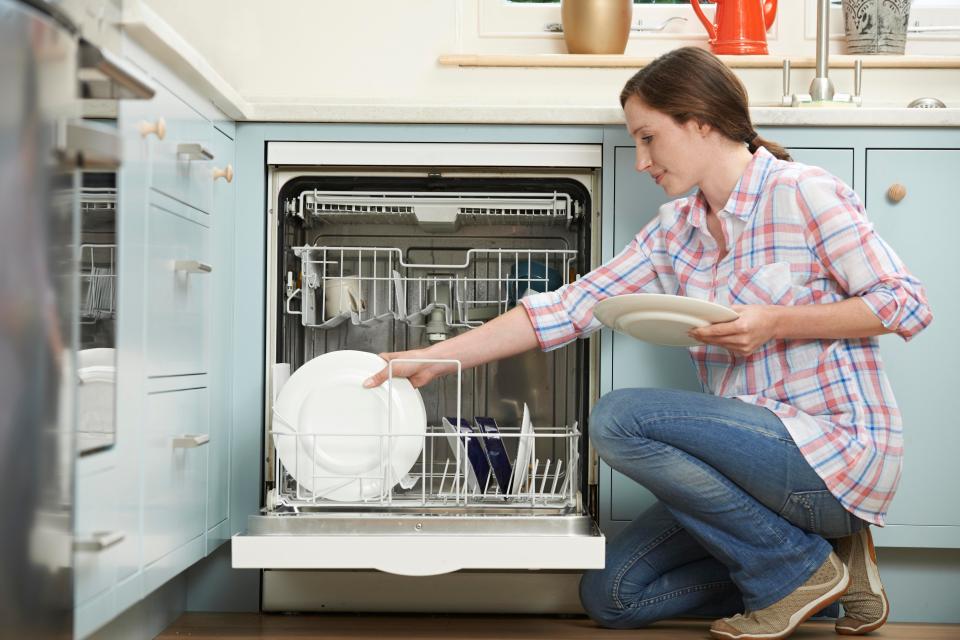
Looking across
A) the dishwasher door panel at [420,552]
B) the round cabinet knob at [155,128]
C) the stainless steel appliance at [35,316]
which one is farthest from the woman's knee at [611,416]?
the stainless steel appliance at [35,316]

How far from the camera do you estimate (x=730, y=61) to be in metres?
2.48

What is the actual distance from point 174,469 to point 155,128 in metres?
0.51

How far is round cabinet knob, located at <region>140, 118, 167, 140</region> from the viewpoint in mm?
1416

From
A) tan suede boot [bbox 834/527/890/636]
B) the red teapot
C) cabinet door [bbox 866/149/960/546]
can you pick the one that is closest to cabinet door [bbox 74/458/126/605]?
tan suede boot [bbox 834/527/890/636]

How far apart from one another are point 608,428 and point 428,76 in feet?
3.95

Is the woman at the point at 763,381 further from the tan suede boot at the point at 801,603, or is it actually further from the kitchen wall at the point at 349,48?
the kitchen wall at the point at 349,48

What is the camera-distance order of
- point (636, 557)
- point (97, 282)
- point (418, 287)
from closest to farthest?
point (97, 282) < point (636, 557) < point (418, 287)

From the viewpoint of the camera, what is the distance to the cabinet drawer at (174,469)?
1479 millimetres

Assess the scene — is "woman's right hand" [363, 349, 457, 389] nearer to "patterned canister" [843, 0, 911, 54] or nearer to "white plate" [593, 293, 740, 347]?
"white plate" [593, 293, 740, 347]

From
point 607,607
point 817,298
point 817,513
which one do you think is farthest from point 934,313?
point 607,607

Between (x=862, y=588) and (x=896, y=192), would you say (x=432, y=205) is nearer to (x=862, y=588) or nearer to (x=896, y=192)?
(x=896, y=192)

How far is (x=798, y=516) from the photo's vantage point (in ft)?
5.49

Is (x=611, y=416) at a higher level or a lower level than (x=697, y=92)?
lower

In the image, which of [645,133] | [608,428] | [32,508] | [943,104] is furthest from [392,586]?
[943,104]
